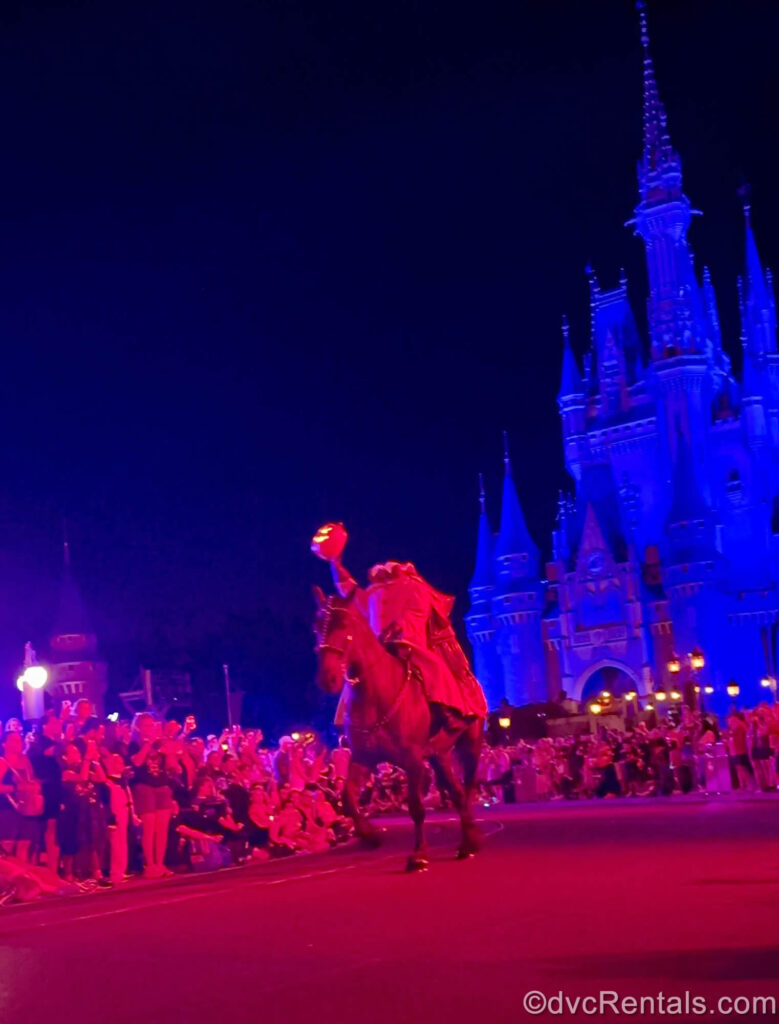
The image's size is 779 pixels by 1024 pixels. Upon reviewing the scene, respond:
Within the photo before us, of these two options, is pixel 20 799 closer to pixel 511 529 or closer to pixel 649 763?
pixel 649 763

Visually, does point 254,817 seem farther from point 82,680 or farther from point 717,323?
point 717,323

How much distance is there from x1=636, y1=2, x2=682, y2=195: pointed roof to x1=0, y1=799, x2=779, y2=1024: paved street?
73.5 metres

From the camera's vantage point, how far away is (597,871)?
11.9 meters

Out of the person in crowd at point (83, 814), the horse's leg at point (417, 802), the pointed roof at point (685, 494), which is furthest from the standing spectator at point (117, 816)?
the pointed roof at point (685, 494)

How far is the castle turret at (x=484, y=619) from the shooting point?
3374 inches

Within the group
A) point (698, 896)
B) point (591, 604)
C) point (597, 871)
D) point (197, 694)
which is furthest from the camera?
point (591, 604)

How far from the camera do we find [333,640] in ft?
41.5

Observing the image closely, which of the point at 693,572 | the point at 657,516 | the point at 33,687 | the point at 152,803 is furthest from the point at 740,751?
the point at 657,516

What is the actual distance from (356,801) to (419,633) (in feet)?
6.47

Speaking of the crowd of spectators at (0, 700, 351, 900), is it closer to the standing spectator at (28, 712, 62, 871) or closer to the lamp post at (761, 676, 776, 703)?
the standing spectator at (28, 712, 62, 871)

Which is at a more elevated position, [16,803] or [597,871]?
[16,803]

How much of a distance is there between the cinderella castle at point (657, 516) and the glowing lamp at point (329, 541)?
60.3m

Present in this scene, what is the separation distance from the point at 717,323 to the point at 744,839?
74.9 m

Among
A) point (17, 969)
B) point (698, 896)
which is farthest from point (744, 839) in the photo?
point (17, 969)
